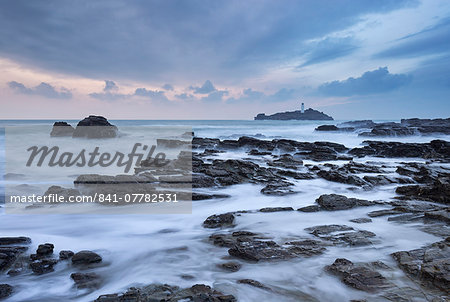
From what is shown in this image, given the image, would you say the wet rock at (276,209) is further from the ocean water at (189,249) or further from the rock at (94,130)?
the rock at (94,130)

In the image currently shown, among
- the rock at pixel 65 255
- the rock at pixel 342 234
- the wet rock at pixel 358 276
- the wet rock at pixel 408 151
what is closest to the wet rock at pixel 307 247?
the rock at pixel 342 234

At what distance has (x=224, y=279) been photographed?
332 cm

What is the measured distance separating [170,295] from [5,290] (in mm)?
1853

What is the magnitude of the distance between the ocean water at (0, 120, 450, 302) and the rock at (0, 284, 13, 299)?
0.21ft

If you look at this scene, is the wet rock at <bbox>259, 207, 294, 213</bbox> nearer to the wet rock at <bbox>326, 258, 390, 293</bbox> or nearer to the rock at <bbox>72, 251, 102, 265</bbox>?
the wet rock at <bbox>326, 258, 390, 293</bbox>

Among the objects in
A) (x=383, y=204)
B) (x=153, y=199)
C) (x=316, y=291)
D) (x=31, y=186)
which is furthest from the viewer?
(x=31, y=186)

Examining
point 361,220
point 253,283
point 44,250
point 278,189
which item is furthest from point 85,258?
point 278,189

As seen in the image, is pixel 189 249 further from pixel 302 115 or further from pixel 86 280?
pixel 302 115

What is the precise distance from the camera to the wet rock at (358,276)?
2977 millimetres

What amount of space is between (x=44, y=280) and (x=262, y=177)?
688cm

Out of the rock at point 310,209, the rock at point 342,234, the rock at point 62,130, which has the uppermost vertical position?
the rock at point 62,130

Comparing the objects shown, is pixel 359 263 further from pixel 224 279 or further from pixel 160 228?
pixel 160 228

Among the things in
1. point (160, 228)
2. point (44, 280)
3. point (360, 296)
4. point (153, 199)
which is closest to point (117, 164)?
point (153, 199)

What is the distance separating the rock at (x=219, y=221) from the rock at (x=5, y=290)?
2999mm
